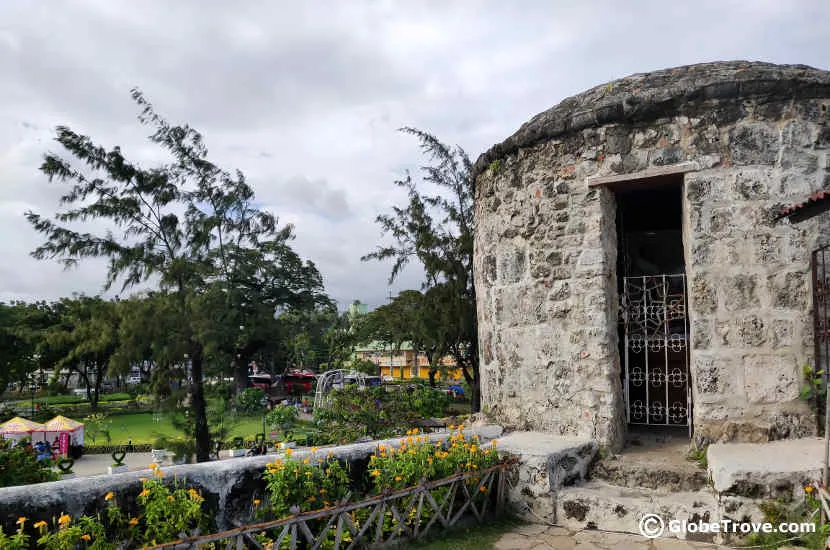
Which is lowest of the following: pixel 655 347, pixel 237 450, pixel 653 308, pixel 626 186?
pixel 237 450

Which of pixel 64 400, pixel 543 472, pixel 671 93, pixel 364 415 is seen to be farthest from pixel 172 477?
pixel 64 400

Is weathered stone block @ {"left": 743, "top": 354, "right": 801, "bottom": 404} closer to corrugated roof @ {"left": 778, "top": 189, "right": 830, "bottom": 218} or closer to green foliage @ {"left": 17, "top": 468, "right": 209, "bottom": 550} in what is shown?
corrugated roof @ {"left": 778, "top": 189, "right": 830, "bottom": 218}

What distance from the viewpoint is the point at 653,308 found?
651 cm

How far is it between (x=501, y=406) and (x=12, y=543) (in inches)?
191

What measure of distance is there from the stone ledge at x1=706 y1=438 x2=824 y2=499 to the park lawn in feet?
50.8

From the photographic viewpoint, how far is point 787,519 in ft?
14.1

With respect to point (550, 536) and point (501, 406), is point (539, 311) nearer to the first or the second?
point (501, 406)

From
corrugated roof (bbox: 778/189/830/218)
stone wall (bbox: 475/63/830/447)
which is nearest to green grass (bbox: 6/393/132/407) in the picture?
stone wall (bbox: 475/63/830/447)

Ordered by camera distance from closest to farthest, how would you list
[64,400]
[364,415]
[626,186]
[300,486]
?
1. [300,486]
2. [626,186]
3. [364,415]
4. [64,400]

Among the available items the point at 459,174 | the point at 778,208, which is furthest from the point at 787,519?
the point at 459,174

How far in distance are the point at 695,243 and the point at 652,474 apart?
86.3 inches

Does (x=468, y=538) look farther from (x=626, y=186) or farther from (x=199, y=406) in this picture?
(x=199, y=406)

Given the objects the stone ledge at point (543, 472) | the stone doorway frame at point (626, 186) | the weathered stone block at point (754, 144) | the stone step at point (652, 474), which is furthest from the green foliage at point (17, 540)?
the weathered stone block at point (754, 144)

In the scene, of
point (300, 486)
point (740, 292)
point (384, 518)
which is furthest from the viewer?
point (740, 292)
